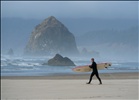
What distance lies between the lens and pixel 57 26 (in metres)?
142

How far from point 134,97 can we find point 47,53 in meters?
101

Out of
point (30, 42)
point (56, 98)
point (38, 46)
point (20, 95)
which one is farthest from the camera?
point (30, 42)

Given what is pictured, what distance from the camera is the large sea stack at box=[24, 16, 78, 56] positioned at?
123 meters

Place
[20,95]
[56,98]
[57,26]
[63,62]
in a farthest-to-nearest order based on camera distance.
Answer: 1. [57,26]
2. [63,62]
3. [20,95]
4. [56,98]

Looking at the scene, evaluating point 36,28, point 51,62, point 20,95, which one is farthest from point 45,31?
point 20,95

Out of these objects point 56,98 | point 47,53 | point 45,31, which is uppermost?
Answer: point 45,31

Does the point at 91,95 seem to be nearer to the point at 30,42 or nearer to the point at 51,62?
the point at 51,62

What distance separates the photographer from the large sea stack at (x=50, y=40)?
403ft

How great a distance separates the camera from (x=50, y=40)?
128875mm

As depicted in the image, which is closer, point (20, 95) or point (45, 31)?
point (20, 95)

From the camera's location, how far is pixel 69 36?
14612 cm

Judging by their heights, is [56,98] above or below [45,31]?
below

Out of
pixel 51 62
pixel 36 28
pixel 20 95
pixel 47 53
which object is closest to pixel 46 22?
pixel 36 28

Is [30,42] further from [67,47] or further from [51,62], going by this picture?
[51,62]
